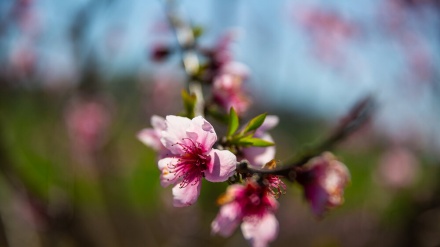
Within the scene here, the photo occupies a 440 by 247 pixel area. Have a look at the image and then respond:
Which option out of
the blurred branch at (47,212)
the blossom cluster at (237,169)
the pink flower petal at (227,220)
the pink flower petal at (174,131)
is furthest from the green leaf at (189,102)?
the blurred branch at (47,212)

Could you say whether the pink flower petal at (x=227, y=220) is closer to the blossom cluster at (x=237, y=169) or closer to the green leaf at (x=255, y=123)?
the blossom cluster at (x=237, y=169)

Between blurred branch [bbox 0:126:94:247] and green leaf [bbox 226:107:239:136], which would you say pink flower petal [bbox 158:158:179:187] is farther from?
blurred branch [bbox 0:126:94:247]

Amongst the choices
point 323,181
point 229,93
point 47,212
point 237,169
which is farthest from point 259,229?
point 47,212

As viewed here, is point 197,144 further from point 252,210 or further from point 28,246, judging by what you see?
point 28,246

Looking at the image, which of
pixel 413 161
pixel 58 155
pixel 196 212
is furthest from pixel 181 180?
pixel 413 161

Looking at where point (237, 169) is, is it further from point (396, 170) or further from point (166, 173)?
point (396, 170)

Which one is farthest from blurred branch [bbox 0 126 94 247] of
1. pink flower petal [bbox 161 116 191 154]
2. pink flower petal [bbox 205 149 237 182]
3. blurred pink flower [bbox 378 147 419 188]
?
→ blurred pink flower [bbox 378 147 419 188]
